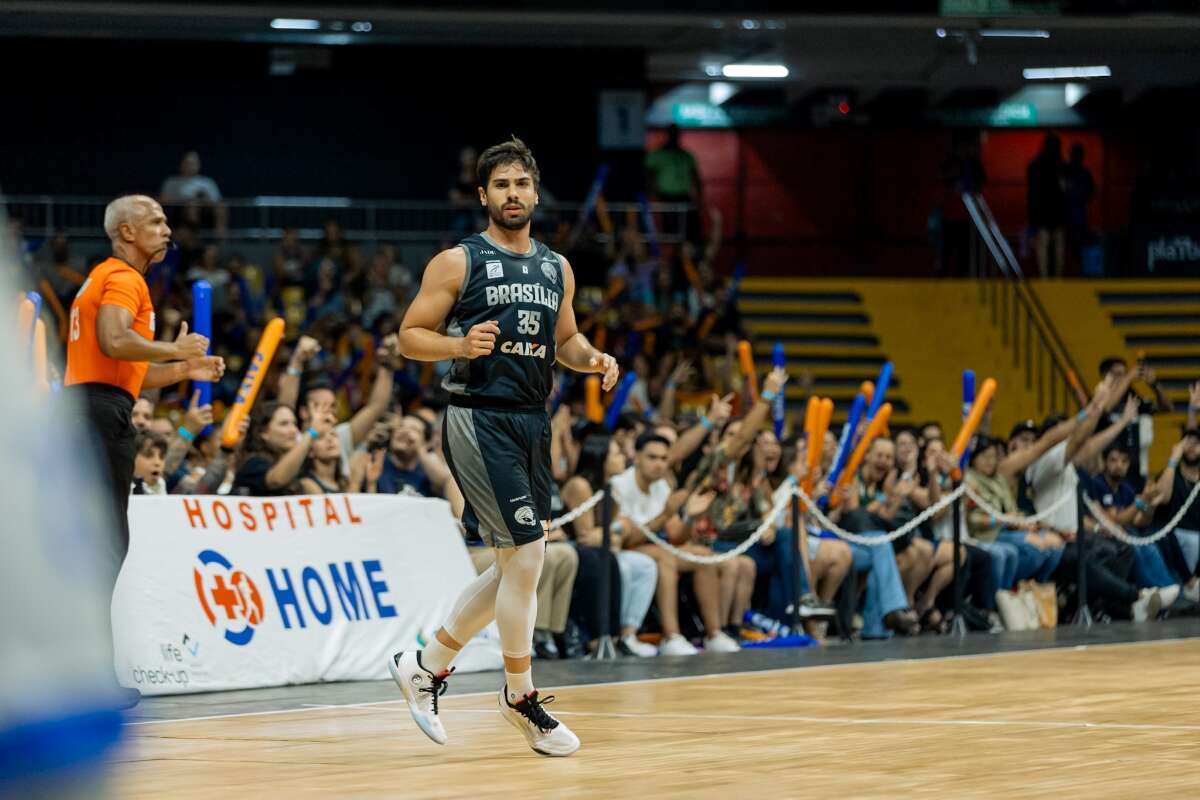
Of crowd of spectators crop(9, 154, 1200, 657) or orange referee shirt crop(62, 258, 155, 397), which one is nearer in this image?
orange referee shirt crop(62, 258, 155, 397)

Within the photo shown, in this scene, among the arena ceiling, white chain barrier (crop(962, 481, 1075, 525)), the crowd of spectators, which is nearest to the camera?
the crowd of spectators

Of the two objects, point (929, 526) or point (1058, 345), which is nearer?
point (929, 526)

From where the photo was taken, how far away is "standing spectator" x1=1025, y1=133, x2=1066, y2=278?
28938mm

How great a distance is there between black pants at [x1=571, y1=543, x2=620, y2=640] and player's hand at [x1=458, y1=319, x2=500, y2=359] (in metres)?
5.82

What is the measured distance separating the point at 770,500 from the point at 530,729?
7578 millimetres

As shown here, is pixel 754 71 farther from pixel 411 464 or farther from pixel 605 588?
pixel 605 588

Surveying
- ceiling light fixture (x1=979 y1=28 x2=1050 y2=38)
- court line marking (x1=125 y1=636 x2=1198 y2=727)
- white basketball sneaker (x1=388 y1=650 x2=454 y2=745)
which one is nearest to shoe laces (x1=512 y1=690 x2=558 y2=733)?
white basketball sneaker (x1=388 y1=650 x2=454 y2=745)

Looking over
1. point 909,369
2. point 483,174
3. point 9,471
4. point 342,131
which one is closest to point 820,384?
point 909,369

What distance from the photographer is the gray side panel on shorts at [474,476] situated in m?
7.79

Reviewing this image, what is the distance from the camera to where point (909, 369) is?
2741cm

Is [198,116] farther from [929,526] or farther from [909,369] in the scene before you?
[929,526]

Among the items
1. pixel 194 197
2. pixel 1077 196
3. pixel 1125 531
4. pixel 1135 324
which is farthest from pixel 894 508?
pixel 1077 196

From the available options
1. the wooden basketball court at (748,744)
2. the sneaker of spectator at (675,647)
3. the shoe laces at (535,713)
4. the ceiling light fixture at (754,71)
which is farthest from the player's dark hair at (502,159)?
the ceiling light fixture at (754,71)

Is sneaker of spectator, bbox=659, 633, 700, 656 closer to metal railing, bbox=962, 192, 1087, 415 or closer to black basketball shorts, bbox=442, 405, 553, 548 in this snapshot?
black basketball shorts, bbox=442, 405, 553, 548
